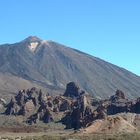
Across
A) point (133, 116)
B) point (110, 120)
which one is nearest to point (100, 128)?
point (110, 120)

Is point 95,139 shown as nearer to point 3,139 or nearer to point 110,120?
point 3,139

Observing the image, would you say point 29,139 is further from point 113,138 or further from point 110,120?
point 110,120

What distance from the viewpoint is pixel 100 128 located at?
144 meters

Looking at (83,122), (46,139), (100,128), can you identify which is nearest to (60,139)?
(46,139)

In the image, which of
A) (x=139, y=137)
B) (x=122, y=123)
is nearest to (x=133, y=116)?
(x=122, y=123)

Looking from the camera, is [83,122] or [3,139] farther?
[83,122]

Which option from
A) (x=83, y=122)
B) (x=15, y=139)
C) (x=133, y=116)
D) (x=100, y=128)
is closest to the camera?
(x=15, y=139)

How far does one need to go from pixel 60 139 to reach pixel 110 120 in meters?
37.9

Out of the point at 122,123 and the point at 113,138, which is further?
the point at 122,123

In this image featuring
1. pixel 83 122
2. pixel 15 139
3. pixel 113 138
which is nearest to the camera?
pixel 113 138

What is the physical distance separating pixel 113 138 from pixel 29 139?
17.9m

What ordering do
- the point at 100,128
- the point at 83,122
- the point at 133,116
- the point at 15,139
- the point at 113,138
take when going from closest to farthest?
the point at 113,138
the point at 15,139
the point at 100,128
the point at 133,116
the point at 83,122

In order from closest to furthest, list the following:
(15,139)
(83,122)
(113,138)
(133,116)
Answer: (113,138) → (15,139) → (133,116) → (83,122)

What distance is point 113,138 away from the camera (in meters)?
106
